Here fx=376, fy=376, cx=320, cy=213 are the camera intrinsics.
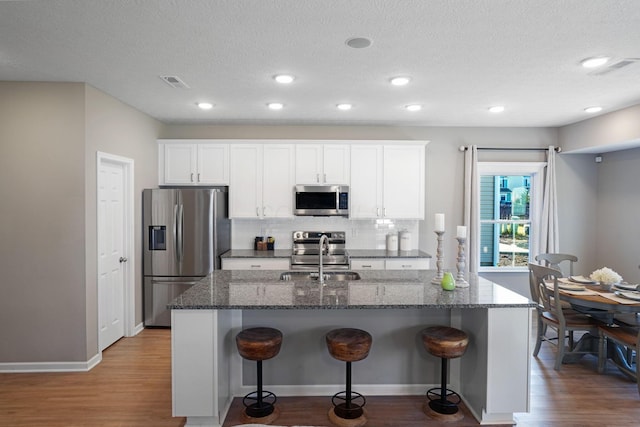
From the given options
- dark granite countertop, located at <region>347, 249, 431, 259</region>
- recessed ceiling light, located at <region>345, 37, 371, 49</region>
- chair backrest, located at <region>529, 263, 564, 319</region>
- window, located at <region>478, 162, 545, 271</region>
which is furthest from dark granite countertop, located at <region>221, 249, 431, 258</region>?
recessed ceiling light, located at <region>345, 37, 371, 49</region>

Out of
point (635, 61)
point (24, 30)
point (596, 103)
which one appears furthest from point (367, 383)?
point (596, 103)

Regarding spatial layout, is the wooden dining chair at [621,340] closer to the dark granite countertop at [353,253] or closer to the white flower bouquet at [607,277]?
the white flower bouquet at [607,277]

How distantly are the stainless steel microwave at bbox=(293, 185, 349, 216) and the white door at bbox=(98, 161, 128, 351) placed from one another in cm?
211

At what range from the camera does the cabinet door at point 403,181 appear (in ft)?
16.8

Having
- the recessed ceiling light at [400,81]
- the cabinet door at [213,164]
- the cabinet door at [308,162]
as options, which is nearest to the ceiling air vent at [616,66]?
the recessed ceiling light at [400,81]

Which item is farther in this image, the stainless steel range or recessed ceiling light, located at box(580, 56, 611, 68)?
the stainless steel range

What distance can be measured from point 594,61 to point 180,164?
461cm

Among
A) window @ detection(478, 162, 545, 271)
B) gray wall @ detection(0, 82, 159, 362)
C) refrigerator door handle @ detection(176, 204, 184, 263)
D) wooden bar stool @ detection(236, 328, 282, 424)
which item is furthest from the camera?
window @ detection(478, 162, 545, 271)

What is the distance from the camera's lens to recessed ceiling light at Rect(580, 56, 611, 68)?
9.29ft

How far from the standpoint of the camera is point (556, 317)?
3.60 meters

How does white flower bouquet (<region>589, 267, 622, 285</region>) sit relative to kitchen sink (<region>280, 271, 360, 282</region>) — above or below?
below

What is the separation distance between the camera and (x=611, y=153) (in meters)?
5.17

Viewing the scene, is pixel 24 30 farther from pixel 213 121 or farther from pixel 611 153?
pixel 611 153

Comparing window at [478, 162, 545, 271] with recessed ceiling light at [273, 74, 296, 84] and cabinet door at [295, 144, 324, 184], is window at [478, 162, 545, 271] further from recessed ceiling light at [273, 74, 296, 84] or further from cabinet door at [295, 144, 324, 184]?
recessed ceiling light at [273, 74, 296, 84]
